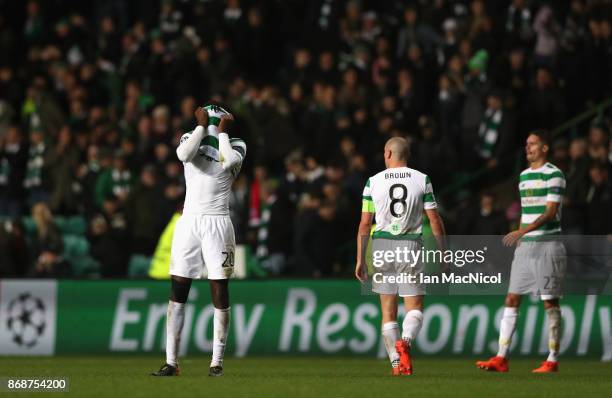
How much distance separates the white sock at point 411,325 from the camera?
12.6 metres

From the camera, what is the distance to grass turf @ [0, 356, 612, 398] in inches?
437

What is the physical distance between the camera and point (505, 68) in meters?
21.5

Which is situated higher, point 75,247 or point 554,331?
point 75,247

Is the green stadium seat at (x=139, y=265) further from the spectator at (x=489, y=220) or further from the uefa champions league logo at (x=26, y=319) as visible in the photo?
the spectator at (x=489, y=220)

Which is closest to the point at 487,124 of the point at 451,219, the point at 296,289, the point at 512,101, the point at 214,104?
the point at 512,101

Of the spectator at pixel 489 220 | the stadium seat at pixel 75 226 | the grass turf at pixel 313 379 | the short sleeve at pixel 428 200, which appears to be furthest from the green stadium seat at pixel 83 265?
the short sleeve at pixel 428 200

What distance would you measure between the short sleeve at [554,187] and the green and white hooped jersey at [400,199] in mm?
1555

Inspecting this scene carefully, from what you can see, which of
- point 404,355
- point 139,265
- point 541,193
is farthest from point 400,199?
point 139,265

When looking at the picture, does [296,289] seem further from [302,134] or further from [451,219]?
[302,134]

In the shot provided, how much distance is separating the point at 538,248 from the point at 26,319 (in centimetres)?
691

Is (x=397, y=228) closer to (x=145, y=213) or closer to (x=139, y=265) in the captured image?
(x=139, y=265)

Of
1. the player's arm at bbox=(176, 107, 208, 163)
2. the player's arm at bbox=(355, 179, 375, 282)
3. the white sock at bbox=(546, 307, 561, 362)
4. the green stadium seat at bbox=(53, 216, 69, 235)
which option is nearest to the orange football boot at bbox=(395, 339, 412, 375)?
the player's arm at bbox=(355, 179, 375, 282)

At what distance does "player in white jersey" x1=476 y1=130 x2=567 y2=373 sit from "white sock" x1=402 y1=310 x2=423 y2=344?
4.96 ft

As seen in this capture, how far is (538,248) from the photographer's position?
1402 centimetres
